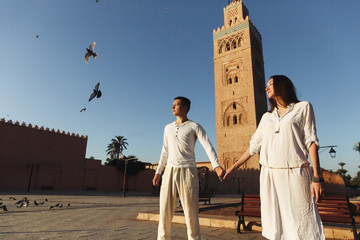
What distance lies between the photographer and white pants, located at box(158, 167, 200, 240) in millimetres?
2539

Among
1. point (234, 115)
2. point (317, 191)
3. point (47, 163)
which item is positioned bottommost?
point (317, 191)

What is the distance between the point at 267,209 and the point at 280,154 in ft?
1.56

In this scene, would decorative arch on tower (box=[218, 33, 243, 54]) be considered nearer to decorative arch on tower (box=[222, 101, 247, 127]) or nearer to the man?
decorative arch on tower (box=[222, 101, 247, 127])

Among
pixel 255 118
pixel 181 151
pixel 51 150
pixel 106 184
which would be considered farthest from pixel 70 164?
pixel 181 151

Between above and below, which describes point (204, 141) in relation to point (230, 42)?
below

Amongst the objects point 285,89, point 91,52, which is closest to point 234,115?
point 91,52

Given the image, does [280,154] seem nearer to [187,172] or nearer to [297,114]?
[297,114]

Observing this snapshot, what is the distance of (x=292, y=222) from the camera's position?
177cm

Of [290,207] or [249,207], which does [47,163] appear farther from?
[290,207]

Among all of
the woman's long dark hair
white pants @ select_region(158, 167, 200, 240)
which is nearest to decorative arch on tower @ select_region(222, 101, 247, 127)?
white pants @ select_region(158, 167, 200, 240)

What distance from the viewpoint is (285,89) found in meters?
2.12

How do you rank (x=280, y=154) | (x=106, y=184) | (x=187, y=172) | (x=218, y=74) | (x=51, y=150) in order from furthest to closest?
(x=218, y=74), (x=106, y=184), (x=51, y=150), (x=187, y=172), (x=280, y=154)

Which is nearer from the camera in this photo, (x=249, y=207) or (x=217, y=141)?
(x=249, y=207)

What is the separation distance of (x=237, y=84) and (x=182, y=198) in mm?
31104
